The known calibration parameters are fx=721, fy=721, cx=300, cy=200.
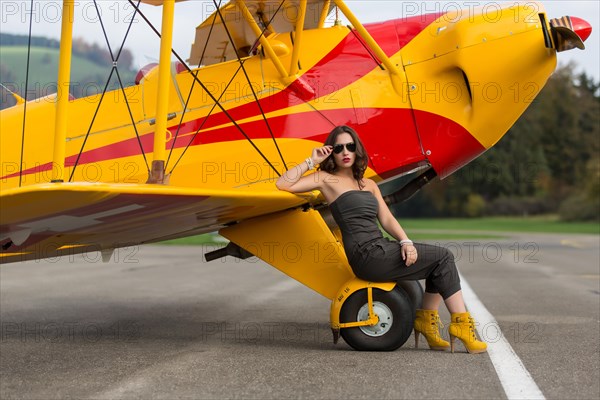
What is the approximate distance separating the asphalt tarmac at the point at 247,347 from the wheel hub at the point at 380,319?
0.17 m

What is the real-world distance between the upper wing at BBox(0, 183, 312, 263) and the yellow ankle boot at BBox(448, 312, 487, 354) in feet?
4.49

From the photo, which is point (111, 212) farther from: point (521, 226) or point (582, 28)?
point (521, 226)

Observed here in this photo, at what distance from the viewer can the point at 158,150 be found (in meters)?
4.28

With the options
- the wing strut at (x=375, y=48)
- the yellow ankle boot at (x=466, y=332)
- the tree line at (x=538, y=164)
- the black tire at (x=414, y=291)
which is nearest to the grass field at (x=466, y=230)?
the tree line at (x=538, y=164)

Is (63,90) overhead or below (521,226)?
below

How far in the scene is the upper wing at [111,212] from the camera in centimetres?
329

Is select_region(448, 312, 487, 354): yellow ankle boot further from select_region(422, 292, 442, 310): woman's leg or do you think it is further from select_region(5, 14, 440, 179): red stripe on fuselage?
select_region(5, 14, 440, 179): red stripe on fuselage

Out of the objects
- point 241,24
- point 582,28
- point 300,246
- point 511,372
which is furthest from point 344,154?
point 241,24

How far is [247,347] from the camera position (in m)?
4.74

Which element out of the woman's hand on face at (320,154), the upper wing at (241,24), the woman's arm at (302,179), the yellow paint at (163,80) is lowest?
the woman's arm at (302,179)

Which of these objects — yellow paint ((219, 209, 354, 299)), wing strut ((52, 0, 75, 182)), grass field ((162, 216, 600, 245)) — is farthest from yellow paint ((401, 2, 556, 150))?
grass field ((162, 216, 600, 245))

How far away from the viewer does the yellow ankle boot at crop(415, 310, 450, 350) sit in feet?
14.9

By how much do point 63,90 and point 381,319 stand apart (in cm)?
235

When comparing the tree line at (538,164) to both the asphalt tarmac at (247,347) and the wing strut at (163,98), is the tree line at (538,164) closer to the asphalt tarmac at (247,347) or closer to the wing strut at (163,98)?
the asphalt tarmac at (247,347)
